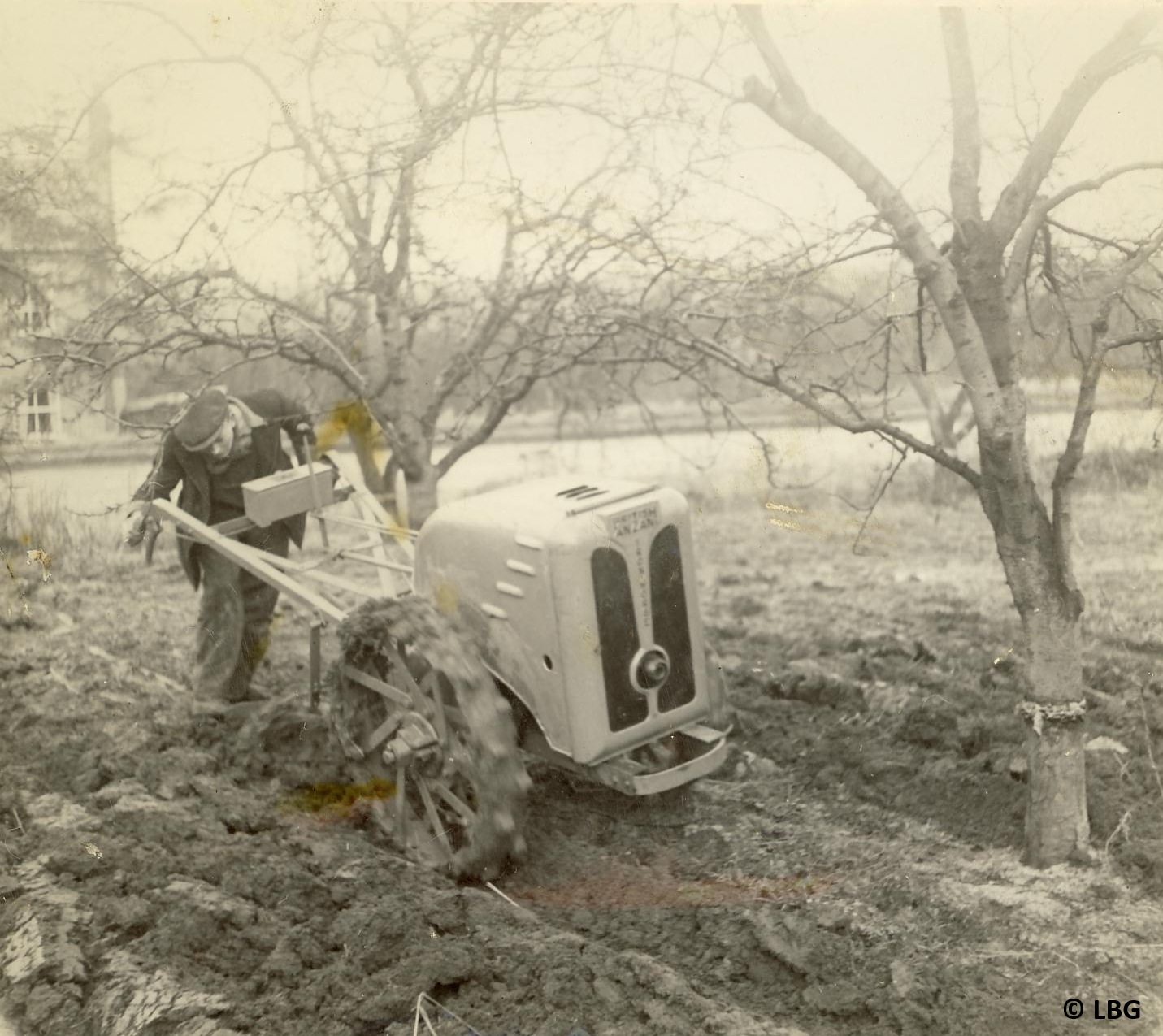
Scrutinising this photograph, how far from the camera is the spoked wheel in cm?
309

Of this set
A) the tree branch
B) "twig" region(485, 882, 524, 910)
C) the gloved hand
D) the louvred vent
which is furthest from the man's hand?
the tree branch

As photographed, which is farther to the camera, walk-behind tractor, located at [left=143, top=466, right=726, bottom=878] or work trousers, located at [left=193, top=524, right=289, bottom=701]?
work trousers, located at [left=193, top=524, right=289, bottom=701]

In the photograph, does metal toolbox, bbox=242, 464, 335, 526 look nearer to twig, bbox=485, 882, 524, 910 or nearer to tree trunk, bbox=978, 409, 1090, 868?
twig, bbox=485, 882, 524, 910

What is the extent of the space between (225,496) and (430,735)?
1.35 meters

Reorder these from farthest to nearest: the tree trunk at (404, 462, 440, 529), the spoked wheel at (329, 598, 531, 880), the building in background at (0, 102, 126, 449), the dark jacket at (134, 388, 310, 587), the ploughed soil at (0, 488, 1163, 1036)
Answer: the tree trunk at (404, 462, 440, 529) < the dark jacket at (134, 388, 310, 587) < the building in background at (0, 102, 126, 449) < the spoked wheel at (329, 598, 531, 880) < the ploughed soil at (0, 488, 1163, 1036)

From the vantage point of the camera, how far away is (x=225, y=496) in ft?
13.1

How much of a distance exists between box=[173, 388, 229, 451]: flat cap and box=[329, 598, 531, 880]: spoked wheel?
936mm

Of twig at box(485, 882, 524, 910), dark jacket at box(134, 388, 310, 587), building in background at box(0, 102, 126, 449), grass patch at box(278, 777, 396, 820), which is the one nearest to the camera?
twig at box(485, 882, 524, 910)

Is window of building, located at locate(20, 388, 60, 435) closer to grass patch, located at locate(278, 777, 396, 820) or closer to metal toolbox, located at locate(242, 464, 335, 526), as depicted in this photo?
metal toolbox, located at locate(242, 464, 335, 526)

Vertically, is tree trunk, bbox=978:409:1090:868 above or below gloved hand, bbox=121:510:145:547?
below

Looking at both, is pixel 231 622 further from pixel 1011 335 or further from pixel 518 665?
pixel 1011 335

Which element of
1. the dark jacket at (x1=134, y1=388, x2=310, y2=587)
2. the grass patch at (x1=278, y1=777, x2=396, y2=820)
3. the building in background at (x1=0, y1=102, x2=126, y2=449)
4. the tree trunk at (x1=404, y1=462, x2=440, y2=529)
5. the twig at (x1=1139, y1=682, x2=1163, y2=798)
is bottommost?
the twig at (x1=1139, y1=682, x2=1163, y2=798)

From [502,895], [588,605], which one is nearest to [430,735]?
[502,895]

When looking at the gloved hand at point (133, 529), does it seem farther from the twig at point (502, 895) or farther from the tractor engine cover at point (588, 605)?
the twig at point (502, 895)
